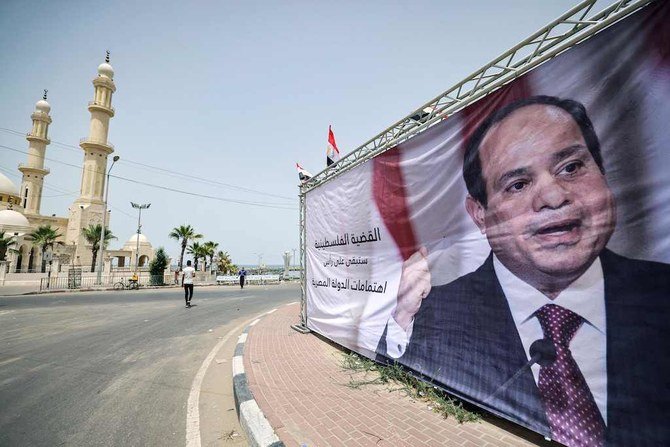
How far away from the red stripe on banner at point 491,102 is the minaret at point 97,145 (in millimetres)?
54915

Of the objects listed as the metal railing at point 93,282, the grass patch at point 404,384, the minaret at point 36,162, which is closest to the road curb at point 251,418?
the grass patch at point 404,384

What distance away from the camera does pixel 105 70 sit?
47438 mm

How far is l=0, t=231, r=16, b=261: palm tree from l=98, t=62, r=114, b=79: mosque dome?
2718 cm

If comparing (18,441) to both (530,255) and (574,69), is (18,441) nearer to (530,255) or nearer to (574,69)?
(530,255)

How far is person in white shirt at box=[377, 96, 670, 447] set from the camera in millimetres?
2395

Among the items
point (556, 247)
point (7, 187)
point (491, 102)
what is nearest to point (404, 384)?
point (556, 247)

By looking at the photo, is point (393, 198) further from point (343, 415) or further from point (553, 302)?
point (343, 415)

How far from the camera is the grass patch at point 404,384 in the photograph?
11.9 ft

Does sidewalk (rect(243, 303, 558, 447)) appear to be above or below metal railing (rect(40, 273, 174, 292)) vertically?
below

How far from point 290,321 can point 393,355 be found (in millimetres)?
5401

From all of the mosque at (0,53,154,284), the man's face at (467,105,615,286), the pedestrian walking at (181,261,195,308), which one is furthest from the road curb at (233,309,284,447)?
the mosque at (0,53,154,284)

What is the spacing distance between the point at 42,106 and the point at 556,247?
3057 inches

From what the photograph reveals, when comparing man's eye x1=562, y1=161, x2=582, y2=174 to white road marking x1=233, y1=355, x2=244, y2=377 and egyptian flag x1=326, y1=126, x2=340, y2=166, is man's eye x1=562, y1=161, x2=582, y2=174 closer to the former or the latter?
egyptian flag x1=326, y1=126, x2=340, y2=166

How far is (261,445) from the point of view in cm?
291
